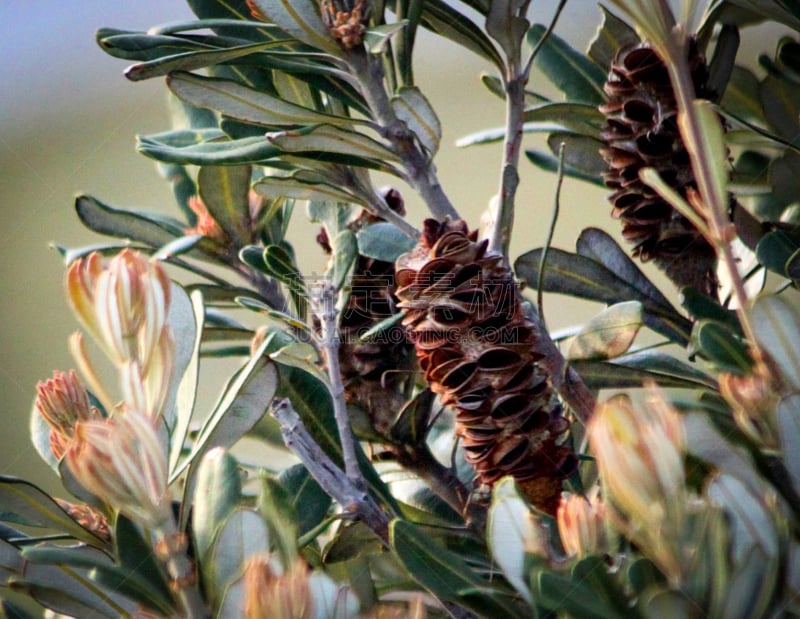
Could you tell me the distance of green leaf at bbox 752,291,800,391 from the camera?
0.27 m

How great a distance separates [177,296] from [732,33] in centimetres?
34

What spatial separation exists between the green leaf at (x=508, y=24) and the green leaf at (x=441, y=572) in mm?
261

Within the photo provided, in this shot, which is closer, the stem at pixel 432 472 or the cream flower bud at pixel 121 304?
the cream flower bud at pixel 121 304

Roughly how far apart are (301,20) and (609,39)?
0.20 m

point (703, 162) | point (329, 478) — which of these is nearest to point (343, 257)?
point (329, 478)

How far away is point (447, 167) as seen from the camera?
168 centimetres

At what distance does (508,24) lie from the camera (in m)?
0.46

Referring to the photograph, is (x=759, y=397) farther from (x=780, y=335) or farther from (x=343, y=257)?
(x=343, y=257)

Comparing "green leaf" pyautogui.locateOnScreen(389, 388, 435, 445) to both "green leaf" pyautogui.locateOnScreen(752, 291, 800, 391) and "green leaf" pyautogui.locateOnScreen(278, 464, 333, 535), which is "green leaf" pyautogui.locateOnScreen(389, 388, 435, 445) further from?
"green leaf" pyautogui.locateOnScreen(752, 291, 800, 391)

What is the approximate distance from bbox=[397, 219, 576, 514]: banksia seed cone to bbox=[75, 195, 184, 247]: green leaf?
0.22 metres

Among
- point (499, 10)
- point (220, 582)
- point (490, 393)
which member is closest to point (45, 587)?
point (220, 582)

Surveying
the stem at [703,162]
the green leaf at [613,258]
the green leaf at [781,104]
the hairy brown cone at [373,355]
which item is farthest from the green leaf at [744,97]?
the stem at [703,162]

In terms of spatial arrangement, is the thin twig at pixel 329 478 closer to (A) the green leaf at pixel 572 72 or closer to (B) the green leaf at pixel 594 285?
(B) the green leaf at pixel 594 285

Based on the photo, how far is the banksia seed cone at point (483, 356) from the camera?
394 millimetres
